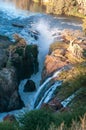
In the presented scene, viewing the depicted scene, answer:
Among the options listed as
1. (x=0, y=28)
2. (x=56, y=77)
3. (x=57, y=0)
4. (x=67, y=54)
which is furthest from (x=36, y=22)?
(x=56, y=77)

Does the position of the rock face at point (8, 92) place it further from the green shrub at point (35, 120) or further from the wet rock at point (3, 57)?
the green shrub at point (35, 120)

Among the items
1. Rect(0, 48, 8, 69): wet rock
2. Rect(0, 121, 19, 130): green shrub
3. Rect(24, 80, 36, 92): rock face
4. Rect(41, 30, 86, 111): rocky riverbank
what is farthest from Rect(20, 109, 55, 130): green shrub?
Rect(0, 48, 8, 69): wet rock

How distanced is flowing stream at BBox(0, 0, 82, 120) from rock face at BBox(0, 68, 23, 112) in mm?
726

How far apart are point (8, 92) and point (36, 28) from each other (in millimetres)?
18738

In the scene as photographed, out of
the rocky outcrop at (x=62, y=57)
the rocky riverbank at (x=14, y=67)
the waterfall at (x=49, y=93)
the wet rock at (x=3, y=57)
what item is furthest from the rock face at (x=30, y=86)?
the waterfall at (x=49, y=93)

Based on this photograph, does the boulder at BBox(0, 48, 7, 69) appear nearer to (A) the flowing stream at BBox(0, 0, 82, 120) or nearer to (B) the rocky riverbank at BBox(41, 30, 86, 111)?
(A) the flowing stream at BBox(0, 0, 82, 120)

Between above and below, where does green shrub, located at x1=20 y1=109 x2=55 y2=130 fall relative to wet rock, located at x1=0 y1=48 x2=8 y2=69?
above

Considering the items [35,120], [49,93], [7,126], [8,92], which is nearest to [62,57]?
[8,92]

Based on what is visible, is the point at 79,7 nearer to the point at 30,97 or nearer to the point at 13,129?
the point at 30,97

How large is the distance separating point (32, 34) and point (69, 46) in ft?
33.2

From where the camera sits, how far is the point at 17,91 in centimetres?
3050

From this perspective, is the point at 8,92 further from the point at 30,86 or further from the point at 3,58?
the point at 3,58

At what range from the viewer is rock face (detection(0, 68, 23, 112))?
2889 centimetres

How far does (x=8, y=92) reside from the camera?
29.5 meters
